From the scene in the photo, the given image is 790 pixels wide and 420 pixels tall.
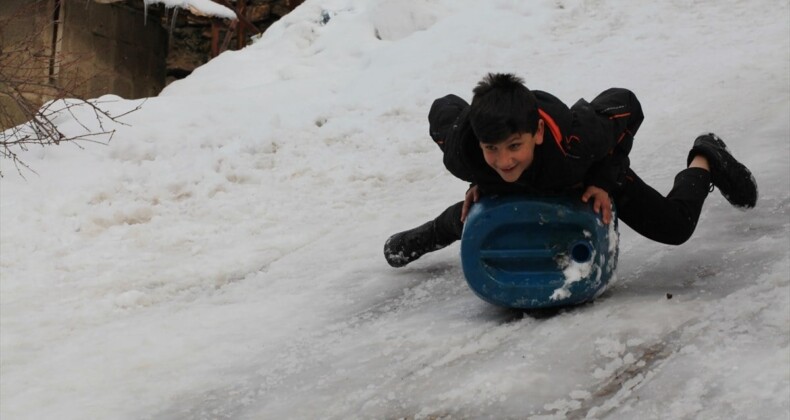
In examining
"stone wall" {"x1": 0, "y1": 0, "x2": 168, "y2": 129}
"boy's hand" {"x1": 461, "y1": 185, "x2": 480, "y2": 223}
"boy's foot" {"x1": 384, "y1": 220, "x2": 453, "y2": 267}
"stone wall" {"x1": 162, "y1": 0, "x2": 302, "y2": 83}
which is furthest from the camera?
"stone wall" {"x1": 162, "y1": 0, "x2": 302, "y2": 83}

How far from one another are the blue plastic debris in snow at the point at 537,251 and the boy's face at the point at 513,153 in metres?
0.18

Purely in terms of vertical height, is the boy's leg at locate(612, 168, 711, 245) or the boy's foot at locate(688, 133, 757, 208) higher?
the boy's foot at locate(688, 133, 757, 208)

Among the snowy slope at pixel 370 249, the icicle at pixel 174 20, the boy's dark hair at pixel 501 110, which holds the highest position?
the icicle at pixel 174 20

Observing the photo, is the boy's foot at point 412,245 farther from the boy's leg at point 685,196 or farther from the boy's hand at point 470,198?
the boy's leg at point 685,196

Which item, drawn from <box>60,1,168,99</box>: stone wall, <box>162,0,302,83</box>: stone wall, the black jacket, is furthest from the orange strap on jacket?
<box>162,0,302,83</box>: stone wall

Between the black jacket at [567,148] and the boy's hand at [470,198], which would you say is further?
the boy's hand at [470,198]

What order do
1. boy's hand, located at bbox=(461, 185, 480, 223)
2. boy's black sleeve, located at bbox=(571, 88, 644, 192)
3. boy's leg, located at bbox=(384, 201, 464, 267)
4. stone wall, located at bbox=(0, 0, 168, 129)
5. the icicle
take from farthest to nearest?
the icicle
stone wall, located at bbox=(0, 0, 168, 129)
boy's leg, located at bbox=(384, 201, 464, 267)
boy's hand, located at bbox=(461, 185, 480, 223)
boy's black sleeve, located at bbox=(571, 88, 644, 192)

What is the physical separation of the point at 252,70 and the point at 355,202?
2.96m

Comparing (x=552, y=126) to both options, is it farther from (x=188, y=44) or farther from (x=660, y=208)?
(x=188, y=44)

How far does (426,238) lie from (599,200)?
92 centimetres

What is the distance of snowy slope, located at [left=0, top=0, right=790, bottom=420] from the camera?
2.74 metres

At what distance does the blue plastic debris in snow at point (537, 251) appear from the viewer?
3.04 meters

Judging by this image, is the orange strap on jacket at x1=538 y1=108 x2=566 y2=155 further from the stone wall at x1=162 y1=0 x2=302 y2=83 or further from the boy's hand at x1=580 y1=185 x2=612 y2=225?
the stone wall at x1=162 y1=0 x2=302 y2=83

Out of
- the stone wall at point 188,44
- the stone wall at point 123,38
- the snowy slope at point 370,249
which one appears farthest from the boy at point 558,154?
the stone wall at point 188,44
